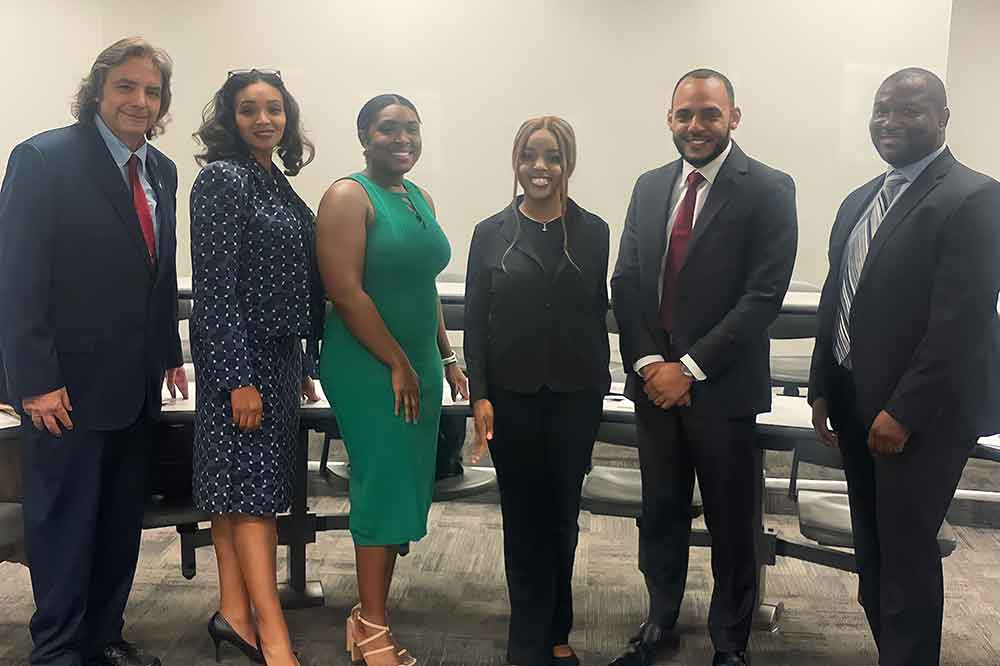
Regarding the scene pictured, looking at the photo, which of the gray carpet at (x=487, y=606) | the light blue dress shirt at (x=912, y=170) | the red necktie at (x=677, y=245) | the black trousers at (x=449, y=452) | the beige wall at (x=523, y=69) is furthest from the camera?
the beige wall at (x=523, y=69)

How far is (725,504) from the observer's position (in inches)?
87.2

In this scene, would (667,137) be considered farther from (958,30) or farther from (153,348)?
(153,348)

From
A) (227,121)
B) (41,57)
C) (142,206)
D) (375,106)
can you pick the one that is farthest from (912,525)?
(41,57)

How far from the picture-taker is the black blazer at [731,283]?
2096 mm

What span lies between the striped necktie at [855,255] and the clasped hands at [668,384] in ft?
1.17

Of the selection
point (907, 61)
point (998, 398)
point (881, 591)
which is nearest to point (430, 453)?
point (881, 591)

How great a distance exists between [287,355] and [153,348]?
1.07 ft

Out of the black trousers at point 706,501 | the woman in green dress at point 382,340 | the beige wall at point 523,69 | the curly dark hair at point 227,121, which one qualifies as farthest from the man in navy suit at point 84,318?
the beige wall at point 523,69

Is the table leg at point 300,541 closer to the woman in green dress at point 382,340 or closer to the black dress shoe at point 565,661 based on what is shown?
the woman in green dress at point 382,340

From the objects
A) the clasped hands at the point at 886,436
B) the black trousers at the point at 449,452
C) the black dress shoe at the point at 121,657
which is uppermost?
the clasped hands at the point at 886,436

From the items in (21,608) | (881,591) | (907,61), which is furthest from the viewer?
(907,61)

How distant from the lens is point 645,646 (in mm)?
2406

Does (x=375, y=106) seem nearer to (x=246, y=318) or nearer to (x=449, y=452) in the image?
(x=246, y=318)

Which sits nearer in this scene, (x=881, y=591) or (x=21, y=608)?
(x=881, y=591)
